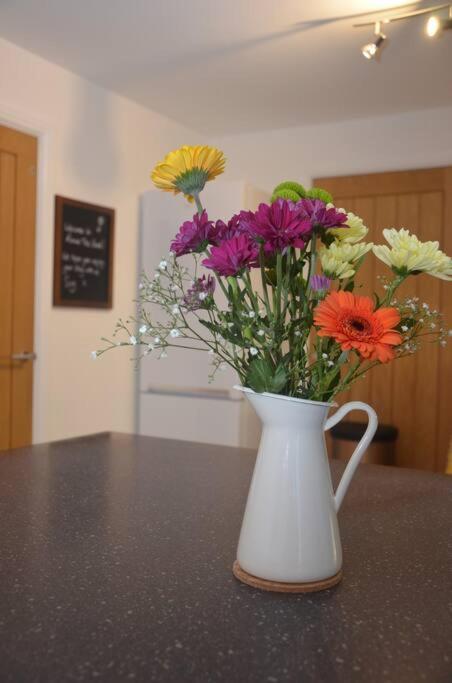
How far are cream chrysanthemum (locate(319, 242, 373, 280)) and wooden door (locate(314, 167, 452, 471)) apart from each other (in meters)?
2.97

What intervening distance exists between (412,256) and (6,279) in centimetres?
261

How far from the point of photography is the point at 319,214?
29.0 inches

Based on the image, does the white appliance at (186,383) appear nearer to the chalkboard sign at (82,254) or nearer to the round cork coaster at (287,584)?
the chalkboard sign at (82,254)

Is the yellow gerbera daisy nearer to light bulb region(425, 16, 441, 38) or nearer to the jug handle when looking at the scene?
the jug handle

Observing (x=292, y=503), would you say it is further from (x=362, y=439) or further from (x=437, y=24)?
(x=437, y=24)

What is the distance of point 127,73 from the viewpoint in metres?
3.27

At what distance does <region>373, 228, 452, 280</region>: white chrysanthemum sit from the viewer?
0.75m

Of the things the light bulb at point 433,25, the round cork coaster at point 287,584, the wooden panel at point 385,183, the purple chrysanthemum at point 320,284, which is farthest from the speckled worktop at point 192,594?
the wooden panel at point 385,183

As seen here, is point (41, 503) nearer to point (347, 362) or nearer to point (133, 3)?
point (347, 362)

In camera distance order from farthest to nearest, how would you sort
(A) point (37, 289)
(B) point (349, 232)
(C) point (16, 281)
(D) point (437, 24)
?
(A) point (37, 289)
(C) point (16, 281)
(D) point (437, 24)
(B) point (349, 232)

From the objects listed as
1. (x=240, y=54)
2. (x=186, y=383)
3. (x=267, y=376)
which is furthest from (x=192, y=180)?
(x=186, y=383)

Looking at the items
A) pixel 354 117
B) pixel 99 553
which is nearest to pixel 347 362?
pixel 99 553

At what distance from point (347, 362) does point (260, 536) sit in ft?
0.75

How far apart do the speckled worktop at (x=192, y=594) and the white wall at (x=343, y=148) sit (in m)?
2.88
